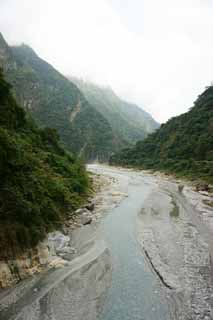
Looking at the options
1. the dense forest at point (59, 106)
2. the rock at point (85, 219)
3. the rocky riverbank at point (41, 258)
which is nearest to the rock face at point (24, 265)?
the rocky riverbank at point (41, 258)

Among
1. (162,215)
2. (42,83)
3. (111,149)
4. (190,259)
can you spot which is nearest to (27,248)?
(190,259)

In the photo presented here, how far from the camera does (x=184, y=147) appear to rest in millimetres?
66875

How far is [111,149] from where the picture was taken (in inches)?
5600

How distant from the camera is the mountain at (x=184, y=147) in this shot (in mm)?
55378

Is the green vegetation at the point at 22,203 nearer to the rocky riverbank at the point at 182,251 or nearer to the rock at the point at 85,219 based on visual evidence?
the rock at the point at 85,219

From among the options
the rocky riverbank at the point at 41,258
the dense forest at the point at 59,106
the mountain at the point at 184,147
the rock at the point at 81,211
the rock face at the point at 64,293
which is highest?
the dense forest at the point at 59,106

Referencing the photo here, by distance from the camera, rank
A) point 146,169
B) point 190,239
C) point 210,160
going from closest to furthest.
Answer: point 190,239 → point 210,160 → point 146,169

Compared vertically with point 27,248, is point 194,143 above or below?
above

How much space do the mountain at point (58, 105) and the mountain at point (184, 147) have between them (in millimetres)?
30631

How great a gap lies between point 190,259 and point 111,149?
129002 millimetres

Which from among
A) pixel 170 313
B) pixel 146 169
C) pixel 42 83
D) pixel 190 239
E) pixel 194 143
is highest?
pixel 42 83

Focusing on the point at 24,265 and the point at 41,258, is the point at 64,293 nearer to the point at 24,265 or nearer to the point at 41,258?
the point at 24,265

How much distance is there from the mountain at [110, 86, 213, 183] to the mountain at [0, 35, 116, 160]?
30.6 metres

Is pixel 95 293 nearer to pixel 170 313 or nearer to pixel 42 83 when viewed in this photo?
pixel 170 313
